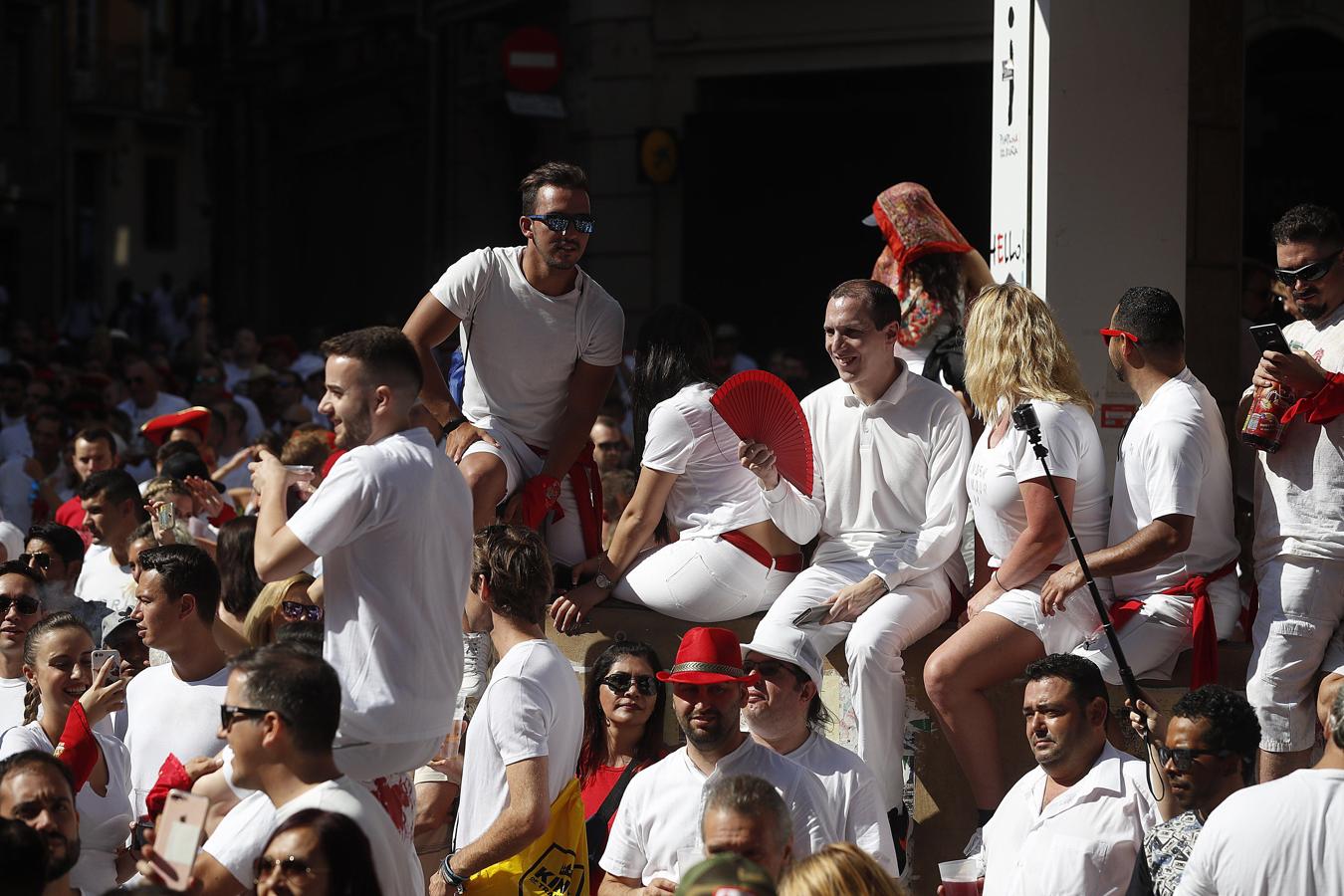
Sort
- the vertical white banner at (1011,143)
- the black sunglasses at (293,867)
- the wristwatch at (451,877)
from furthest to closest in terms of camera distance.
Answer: the vertical white banner at (1011,143), the wristwatch at (451,877), the black sunglasses at (293,867)

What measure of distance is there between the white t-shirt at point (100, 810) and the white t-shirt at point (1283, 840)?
127 inches

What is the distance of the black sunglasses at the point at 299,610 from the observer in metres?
6.59

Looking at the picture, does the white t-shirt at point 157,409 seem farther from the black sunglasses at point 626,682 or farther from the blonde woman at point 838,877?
the blonde woman at point 838,877

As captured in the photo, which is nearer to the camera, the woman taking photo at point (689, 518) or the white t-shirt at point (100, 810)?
the white t-shirt at point (100, 810)

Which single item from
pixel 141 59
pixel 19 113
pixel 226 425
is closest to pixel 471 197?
pixel 226 425

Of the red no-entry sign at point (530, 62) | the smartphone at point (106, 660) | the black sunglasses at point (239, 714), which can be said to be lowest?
the smartphone at point (106, 660)

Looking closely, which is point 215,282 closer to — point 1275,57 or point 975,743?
point 1275,57

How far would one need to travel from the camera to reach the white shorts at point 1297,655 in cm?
591

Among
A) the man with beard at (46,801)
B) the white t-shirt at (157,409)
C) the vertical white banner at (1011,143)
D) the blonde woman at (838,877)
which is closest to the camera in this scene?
the blonde woman at (838,877)

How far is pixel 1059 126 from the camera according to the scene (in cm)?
Result: 758

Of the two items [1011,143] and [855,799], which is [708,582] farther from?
[1011,143]

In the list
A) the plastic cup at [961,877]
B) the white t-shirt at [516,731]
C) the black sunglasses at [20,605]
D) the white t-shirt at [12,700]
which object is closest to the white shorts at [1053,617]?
the plastic cup at [961,877]

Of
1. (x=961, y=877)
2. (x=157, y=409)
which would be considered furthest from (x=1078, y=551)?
(x=157, y=409)

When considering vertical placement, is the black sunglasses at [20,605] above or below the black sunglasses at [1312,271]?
below
